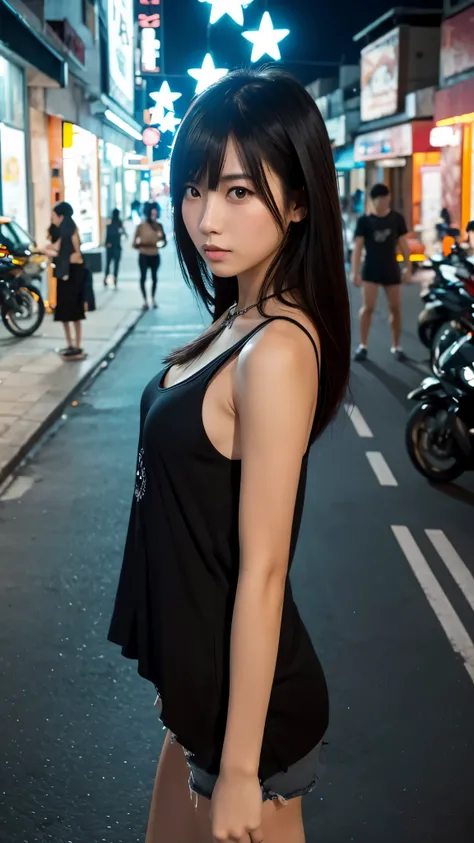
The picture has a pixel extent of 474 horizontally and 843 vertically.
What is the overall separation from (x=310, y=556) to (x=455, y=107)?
21260mm

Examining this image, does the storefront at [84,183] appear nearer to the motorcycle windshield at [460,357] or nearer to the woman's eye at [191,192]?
the motorcycle windshield at [460,357]

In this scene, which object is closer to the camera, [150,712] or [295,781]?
[295,781]

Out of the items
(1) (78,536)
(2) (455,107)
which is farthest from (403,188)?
(1) (78,536)

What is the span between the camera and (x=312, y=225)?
1.73 meters

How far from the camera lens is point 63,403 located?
396 inches

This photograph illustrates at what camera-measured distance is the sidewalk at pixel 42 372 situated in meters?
8.68

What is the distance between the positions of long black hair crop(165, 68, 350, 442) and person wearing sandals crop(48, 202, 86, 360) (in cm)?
1066

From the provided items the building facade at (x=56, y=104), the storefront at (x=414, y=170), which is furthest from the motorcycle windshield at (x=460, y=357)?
the storefront at (x=414, y=170)

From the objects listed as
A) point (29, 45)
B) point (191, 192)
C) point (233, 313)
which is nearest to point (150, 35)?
point (29, 45)

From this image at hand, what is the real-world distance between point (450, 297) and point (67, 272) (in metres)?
5.45

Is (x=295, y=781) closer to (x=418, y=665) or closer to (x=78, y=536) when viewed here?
(x=418, y=665)

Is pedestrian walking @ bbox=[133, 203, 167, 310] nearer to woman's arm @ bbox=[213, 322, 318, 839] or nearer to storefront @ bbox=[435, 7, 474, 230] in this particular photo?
storefront @ bbox=[435, 7, 474, 230]

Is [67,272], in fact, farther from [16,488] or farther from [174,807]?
[174,807]

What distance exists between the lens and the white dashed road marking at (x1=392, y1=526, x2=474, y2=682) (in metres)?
4.53
